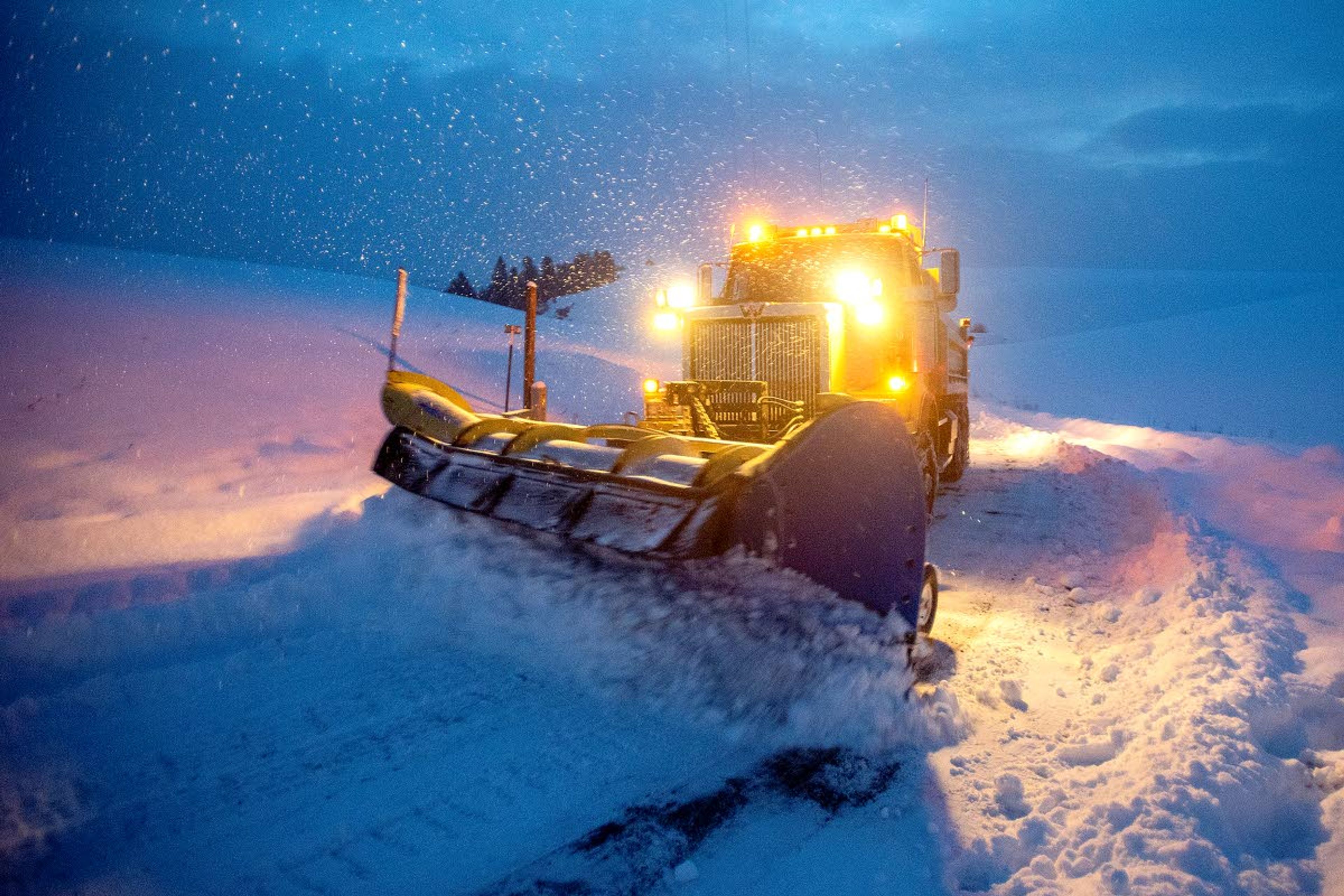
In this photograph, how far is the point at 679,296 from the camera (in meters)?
7.95

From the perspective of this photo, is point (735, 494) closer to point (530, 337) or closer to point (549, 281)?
point (530, 337)

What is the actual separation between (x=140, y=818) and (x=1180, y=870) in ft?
10.5

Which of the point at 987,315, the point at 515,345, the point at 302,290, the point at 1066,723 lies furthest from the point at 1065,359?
the point at 1066,723

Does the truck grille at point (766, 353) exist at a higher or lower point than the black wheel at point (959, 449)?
higher

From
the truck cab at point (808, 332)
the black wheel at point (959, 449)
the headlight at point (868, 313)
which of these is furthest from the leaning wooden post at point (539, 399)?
the black wheel at point (959, 449)

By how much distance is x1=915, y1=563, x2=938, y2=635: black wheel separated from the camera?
13.8 feet

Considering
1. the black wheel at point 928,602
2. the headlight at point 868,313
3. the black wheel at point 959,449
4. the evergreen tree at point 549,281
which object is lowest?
the black wheel at point 928,602

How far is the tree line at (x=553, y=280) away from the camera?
53938 mm

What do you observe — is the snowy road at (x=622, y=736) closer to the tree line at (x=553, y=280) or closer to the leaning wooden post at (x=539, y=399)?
the leaning wooden post at (x=539, y=399)

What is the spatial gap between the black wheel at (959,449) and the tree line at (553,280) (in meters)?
42.4

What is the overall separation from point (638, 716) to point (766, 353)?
4.30 m

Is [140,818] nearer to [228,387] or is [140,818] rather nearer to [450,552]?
[450,552]

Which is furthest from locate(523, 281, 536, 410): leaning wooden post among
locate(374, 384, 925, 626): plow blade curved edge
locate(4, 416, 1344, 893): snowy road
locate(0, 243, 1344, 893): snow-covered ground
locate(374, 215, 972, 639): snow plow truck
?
locate(374, 384, 925, 626): plow blade curved edge

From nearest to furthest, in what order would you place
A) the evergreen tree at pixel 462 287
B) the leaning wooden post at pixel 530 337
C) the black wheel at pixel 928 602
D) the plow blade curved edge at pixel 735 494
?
the plow blade curved edge at pixel 735 494
the black wheel at pixel 928 602
the leaning wooden post at pixel 530 337
the evergreen tree at pixel 462 287
